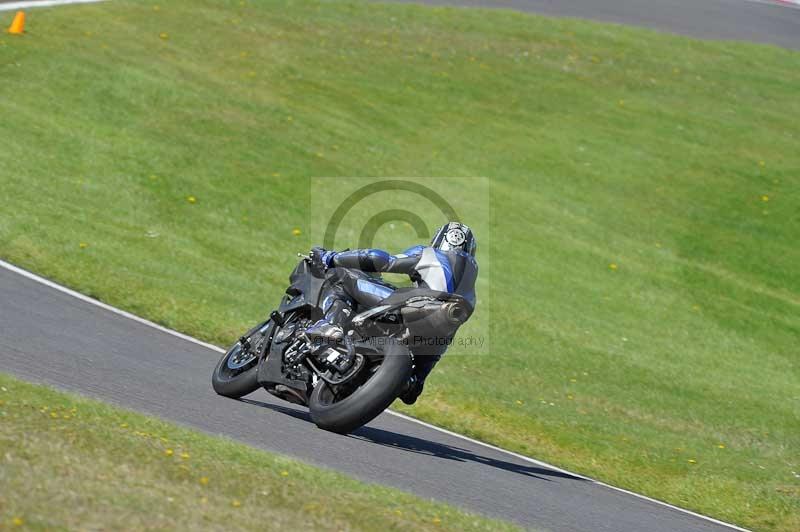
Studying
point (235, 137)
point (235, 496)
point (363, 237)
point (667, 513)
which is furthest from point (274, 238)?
point (235, 496)

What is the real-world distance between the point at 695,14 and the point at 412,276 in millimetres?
29232

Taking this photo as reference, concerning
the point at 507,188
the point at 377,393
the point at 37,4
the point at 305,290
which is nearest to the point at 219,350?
the point at 305,290

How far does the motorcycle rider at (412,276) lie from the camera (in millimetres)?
8844

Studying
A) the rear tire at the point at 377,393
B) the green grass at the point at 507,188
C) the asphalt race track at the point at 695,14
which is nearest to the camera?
the rear tire at the point at 377,393

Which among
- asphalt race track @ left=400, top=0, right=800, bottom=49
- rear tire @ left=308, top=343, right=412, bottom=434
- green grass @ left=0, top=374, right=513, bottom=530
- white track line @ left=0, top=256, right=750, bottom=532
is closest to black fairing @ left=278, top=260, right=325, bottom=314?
rear tire @ left=308, top=343, right=412, bottom=434

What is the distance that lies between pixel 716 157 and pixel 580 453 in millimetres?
16111

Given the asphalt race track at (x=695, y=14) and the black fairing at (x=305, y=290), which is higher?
the asphalt race track at (x=695, y=14)

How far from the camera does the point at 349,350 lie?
8.70m

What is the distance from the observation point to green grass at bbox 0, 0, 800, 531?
1306 cm

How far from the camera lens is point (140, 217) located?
53.4ft

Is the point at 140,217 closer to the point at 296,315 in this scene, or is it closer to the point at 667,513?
the point at 296,315

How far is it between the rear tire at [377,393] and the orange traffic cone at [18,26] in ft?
53.8

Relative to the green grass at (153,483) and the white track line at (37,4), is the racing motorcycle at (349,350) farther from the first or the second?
the white track line at (37,4)

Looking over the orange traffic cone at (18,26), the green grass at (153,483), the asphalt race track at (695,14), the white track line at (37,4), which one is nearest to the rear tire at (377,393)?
the green grass at (153,483)
